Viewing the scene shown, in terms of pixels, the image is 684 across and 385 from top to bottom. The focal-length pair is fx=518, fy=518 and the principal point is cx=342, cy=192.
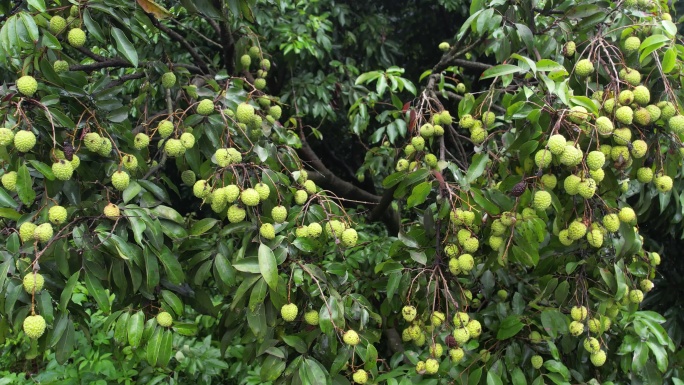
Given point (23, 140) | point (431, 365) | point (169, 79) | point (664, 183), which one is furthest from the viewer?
point (169, 79)

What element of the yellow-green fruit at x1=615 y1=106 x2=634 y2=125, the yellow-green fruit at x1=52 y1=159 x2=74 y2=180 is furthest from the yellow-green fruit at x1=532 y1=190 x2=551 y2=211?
the yellow-green fruit at x1=52 y1=159 x2=74 y2=180

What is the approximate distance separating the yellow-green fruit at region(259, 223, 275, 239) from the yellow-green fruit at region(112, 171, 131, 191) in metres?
0.31

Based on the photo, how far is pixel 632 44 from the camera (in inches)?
45.4

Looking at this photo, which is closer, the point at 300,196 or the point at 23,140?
the point at 23,140

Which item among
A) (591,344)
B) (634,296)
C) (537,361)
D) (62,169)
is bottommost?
(537,361)

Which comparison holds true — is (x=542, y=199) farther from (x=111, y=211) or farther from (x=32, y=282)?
(x=32, y=282)

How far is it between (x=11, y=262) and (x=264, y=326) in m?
0.52

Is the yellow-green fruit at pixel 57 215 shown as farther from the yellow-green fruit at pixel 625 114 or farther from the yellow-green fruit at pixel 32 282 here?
the yellow-green fruit at pixel 625 114

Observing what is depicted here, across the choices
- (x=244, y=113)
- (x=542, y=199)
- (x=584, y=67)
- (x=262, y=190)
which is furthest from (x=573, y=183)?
(x=244, y=113)

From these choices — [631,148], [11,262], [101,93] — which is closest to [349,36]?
[101,93]

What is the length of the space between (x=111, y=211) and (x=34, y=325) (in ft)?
0.83

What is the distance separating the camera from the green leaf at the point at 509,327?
1.40 meters

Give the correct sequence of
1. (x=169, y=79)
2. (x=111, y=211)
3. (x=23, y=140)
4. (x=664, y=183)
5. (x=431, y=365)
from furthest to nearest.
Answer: (x=169, y=79), (x=431, y=365), (x=664, y=183), (x=111, y=211), (x=23, y=140)

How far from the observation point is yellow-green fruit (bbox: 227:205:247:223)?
1.14m
